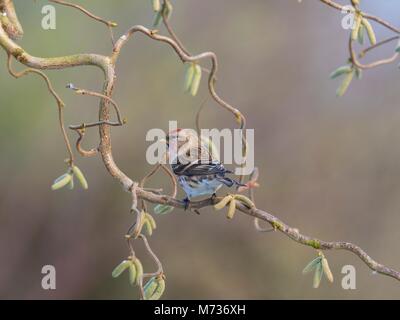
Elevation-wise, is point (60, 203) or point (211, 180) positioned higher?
point (60, 203)

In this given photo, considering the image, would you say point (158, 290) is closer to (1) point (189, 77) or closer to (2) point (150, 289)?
(2) point (150, 289)

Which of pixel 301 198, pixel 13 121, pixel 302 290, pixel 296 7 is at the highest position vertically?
pixel 296 7

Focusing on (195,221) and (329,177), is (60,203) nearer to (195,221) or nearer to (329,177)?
(195,221)

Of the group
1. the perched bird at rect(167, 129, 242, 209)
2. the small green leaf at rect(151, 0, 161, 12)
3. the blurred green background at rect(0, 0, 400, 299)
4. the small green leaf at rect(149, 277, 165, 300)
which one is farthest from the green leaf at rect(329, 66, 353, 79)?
the blurred green background at rect(0, 0, 400, 299)

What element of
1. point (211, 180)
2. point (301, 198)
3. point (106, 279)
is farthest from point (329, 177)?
point (211, 180)

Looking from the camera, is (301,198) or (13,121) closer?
(13,121)
